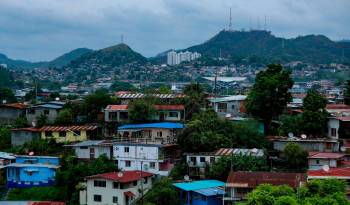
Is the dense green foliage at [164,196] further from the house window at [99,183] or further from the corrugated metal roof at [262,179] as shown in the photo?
the corrugated metal roof at [262,179]

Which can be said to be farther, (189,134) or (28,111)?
(28,111)

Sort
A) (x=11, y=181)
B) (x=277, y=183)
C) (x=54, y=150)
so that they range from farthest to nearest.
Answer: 1. (x=54, y=150)
2. (x=11, y=181)
3. (x=277, y=183)

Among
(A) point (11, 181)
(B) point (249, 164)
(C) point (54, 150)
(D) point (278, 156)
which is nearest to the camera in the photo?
(B) point (249, 164)

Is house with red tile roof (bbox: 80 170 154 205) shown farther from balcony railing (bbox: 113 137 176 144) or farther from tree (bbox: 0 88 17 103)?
tree (bbox: 0 88 17 103)

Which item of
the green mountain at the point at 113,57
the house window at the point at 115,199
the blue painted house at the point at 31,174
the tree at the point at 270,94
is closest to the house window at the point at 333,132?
the tree at the point at 270,94

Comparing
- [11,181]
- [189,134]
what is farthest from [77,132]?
[189,134]

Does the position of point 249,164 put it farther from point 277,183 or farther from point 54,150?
point 54,150

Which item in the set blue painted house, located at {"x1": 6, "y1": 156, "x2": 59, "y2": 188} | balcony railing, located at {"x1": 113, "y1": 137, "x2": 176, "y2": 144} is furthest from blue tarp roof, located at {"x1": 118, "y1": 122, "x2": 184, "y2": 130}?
blue painted house, located at {"x1": 6, "y1": 156, "x2": 59, "y2": 188}

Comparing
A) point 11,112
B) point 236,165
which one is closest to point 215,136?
point 236,165
